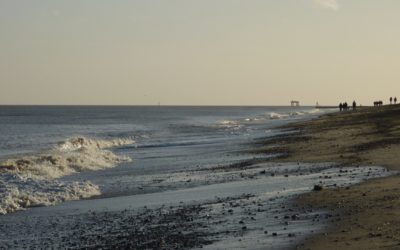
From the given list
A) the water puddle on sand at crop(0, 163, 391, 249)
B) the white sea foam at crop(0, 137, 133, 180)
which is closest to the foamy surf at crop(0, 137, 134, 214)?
the white sea foam at crop(0, 137, 133, 180)

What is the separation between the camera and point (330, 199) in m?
14.1

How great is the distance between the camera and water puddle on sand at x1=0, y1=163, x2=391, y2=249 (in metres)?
11.3

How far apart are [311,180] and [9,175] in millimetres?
11090

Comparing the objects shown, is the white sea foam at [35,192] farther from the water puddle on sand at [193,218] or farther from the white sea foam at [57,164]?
the white sea foam at [57,164]

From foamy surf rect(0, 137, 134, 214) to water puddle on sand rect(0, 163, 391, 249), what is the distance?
91 cm

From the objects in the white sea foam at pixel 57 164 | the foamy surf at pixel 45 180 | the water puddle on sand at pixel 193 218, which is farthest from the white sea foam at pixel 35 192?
the white sea foam at pixel 57 164

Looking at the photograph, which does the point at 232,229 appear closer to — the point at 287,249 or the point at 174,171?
the point at 287,249

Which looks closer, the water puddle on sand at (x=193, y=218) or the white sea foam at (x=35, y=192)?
the water puddle on sand at (x=193, y=218)

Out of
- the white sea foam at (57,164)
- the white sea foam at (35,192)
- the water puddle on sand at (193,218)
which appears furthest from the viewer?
the white sea foam at (57,164)

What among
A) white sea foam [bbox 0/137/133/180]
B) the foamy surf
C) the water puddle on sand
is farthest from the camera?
white sea foam [bbox 0/137/133/180]

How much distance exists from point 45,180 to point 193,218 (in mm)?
10027

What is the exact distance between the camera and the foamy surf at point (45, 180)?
59.0 ft

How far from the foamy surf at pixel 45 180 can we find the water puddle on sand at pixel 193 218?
0.91 metres

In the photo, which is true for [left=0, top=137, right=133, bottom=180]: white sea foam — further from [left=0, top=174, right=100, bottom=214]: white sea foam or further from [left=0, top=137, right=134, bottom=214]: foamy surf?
[left=0, top=174, right=100, bottom=214]: white sea foam
